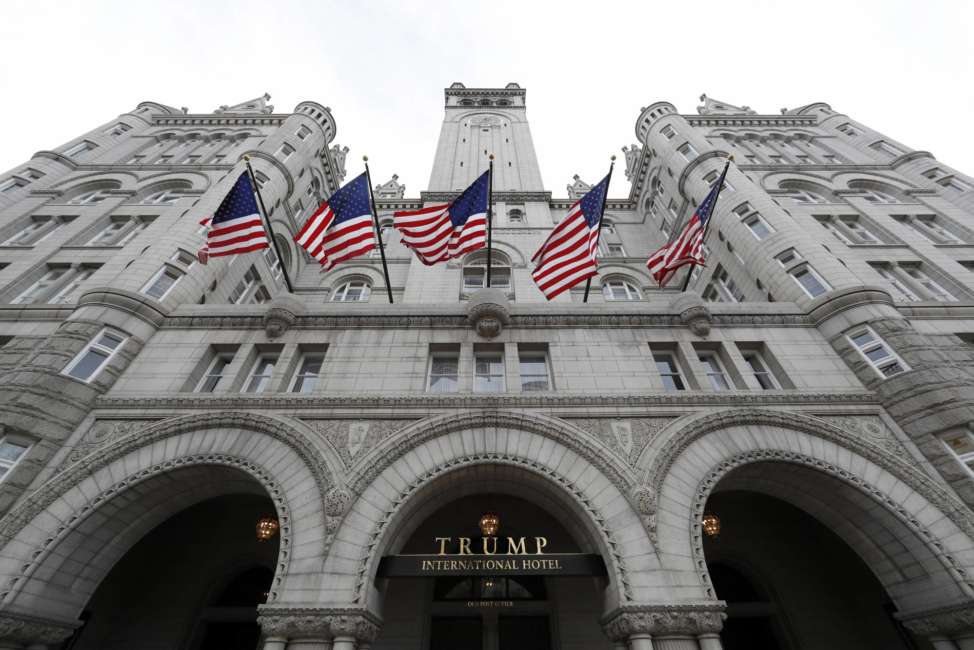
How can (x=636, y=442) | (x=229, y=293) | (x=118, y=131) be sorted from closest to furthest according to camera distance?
(x=636, y=442) → (x=229, y=293) → (x=118, y=131)

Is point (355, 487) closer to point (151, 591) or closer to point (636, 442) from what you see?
point (636, 442)

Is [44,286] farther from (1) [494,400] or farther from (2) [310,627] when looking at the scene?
(1) [494,400]

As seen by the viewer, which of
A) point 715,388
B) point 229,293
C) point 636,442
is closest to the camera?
point 636,442

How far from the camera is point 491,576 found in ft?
40.2

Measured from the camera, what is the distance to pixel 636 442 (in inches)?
475

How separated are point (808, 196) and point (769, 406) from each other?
774 inches

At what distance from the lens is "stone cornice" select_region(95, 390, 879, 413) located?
12.7m

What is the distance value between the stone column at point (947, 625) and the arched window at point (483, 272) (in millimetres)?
18360

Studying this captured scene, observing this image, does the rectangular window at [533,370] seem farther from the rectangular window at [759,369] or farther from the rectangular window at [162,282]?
the rectangular window at [162,282]

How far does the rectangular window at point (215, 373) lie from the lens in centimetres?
1411

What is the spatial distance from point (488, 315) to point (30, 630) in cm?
1383

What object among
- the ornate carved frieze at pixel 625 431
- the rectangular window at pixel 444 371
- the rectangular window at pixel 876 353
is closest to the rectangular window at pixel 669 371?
the ornate carved frieze at pixel 625 431

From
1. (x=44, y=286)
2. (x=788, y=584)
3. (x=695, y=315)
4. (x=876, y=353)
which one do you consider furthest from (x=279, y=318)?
(x=876, y=353)

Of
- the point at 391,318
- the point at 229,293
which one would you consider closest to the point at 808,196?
the point at 391,318
